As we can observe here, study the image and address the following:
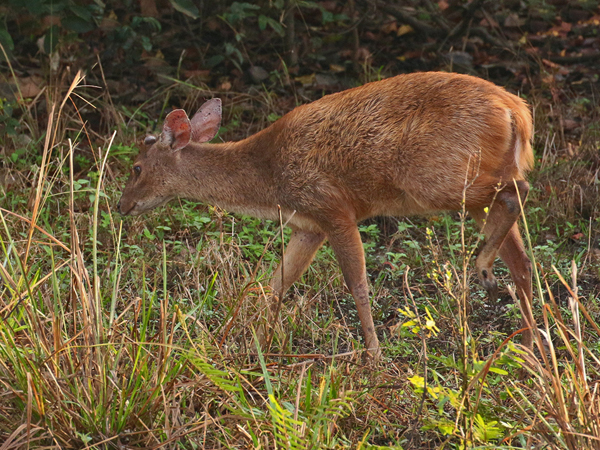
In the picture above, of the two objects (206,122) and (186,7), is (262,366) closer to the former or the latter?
(206,122)

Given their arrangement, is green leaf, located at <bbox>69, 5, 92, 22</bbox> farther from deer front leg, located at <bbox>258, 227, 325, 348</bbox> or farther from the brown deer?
deer front leg, located at <bbox>258, 227, 325, 348</bbox>

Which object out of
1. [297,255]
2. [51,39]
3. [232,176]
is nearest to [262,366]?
[297,255]

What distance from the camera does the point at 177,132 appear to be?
18.3ft

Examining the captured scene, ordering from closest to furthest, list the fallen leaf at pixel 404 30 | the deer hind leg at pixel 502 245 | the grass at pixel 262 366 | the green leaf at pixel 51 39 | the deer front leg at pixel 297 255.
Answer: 1. the grass at pixel 262 366
2. the deer hind leg at pixel 502 245
3. the deer front leg at pixel 297 255
4. the green leaf at pixel 51 39
5. the fallen leaf at pixel 404 30

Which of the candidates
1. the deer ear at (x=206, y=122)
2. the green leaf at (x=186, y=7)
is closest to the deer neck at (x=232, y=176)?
the deer ear at (x=206, y=122)

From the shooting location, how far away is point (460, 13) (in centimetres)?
898

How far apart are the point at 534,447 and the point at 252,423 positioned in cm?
107

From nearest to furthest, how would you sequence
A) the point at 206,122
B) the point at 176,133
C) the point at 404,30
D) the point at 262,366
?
the point at 262,366
the point at 176,133
the point at 206,122
the point at 404,30

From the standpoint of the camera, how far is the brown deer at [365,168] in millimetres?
4715

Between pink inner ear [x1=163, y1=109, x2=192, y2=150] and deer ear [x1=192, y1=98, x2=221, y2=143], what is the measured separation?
202 millimetres

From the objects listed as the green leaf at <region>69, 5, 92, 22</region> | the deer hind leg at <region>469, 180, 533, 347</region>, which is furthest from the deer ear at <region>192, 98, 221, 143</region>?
the deer hind leg at <region>469, 180, 533, 347</region>

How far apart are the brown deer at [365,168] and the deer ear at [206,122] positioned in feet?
0.56

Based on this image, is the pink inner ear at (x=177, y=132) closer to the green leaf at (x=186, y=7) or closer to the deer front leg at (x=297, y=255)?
the deer front leg at (x=297, y=255)

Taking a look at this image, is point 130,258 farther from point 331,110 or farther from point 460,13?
point 460,13
